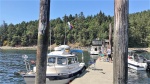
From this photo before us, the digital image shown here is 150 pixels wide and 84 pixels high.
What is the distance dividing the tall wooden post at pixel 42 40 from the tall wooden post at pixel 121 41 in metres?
2.06

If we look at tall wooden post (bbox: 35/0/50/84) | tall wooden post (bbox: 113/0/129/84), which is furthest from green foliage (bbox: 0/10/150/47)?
tall wooden post (bbox: 113/0/129/84)

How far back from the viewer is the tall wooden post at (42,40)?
688 cm

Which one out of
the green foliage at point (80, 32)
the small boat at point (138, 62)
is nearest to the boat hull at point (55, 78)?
the small boat at point (138, 62)

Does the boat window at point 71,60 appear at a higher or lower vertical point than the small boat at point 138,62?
higher

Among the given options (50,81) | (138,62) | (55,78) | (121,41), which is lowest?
(50,81)

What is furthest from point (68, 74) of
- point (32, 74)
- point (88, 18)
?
point (88, 18)

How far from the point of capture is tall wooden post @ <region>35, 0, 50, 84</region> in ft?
22.6

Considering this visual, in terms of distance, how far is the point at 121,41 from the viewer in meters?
5.70

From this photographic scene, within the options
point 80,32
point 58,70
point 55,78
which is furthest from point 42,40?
point 80,32

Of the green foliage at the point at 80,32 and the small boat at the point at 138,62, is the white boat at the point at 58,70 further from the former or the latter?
the green foliage at the point at 80,32

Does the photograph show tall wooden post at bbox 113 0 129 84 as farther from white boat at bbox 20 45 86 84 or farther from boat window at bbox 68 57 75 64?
boat window at bbox 68 57 75 64

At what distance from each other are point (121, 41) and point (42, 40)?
7.74ft

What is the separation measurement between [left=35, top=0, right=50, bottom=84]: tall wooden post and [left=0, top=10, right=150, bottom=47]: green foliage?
375 feet

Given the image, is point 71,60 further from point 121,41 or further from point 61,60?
point 121,41
